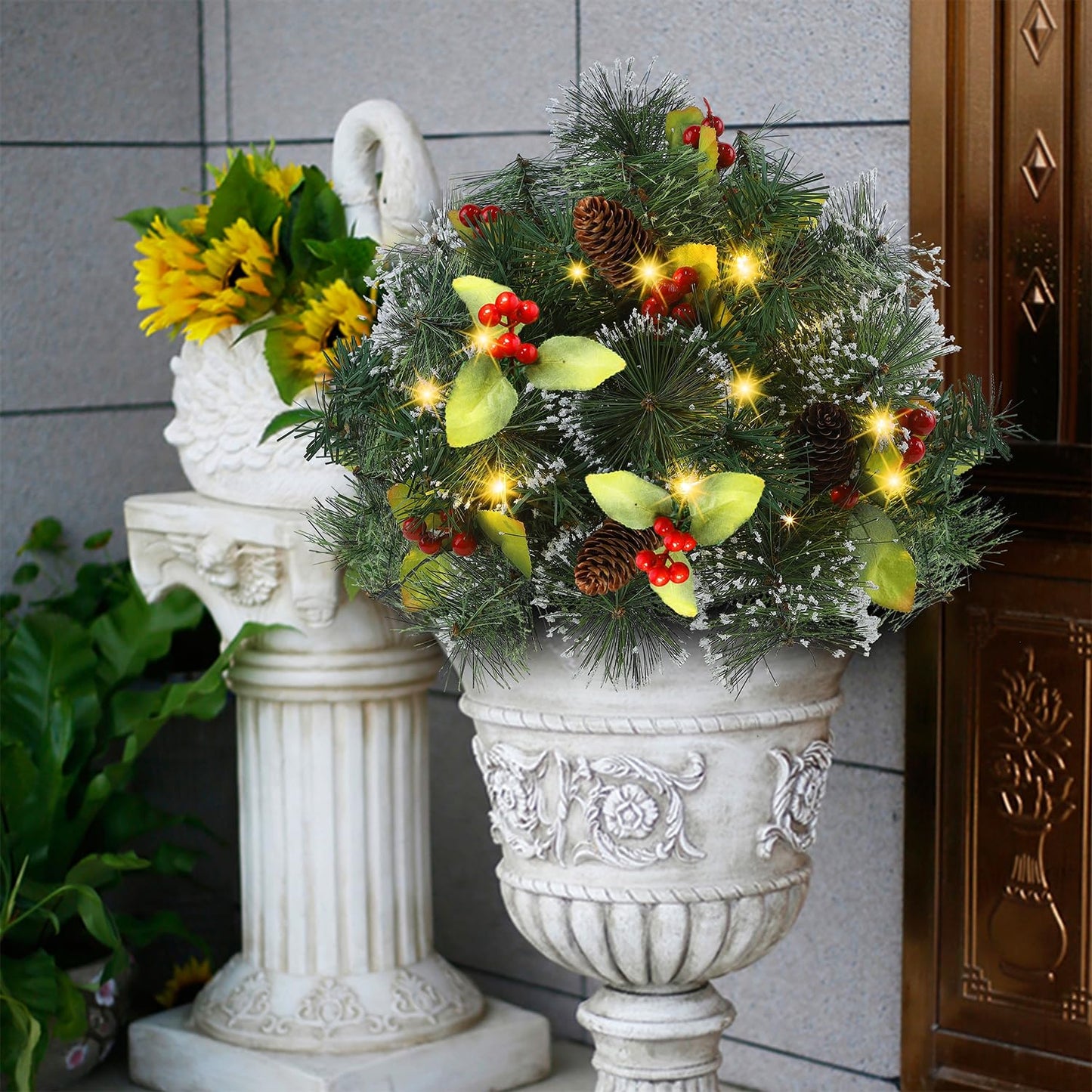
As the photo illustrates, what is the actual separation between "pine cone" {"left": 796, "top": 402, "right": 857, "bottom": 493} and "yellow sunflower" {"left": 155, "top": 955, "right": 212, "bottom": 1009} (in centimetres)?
176

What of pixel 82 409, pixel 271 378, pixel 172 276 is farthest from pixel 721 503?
pixel 82 409

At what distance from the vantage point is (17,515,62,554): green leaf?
3145 mm

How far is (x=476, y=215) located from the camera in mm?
1866

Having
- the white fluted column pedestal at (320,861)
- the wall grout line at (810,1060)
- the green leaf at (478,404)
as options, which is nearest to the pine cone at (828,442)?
the green leaf at (478,404)

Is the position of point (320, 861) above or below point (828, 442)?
below

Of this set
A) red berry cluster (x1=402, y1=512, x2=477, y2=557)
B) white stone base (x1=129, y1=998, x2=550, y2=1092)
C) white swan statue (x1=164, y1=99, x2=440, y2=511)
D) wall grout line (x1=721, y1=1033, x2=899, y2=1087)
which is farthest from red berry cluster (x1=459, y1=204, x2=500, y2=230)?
wall grout line (x1=721, y1=1033, x2=899, y2=1087)

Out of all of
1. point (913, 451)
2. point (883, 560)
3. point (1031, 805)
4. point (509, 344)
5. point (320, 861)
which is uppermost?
point (509, 344)

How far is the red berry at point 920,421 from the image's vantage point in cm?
184

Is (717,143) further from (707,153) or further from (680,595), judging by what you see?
(680,595)

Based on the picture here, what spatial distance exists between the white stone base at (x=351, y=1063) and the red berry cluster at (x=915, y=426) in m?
1.33

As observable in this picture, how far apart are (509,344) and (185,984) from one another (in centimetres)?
181

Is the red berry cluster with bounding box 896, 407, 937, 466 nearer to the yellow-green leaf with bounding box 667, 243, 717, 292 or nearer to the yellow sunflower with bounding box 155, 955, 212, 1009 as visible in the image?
the yellow-green leaf with bounding box 667, 243, 717, 292

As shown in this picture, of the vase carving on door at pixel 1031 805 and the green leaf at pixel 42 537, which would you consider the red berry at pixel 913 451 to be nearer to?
the vase carving on door at pixel 1031 805

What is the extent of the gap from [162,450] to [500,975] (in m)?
1.28
